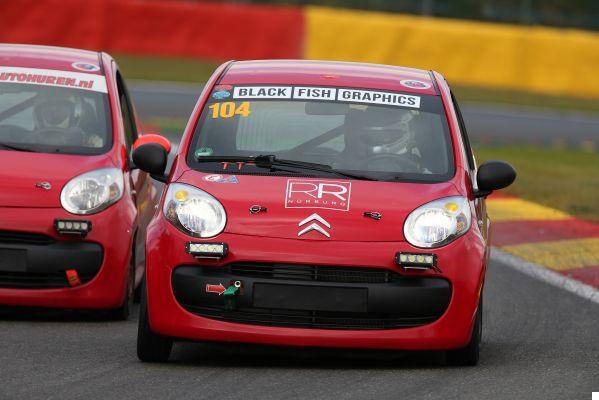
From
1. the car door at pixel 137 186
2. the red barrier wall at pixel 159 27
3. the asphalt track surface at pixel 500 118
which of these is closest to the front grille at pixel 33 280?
the car door at pixel 137 186

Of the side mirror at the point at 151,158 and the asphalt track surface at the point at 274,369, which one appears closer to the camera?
the asphalt track surface at the point at 274,369

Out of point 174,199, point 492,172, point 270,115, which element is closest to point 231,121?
point 270,115

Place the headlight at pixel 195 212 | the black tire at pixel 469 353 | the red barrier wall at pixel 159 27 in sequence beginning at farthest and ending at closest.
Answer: the red barrier wall at pixel 159 27 < the black tire at pixel 469 353 < the headlight at pixel 195 212

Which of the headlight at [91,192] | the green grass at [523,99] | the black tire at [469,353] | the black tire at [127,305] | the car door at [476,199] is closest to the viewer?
the black tire at [469,353]

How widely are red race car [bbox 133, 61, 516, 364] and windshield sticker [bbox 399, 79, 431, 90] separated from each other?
24.6 inches

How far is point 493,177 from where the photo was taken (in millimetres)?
7672

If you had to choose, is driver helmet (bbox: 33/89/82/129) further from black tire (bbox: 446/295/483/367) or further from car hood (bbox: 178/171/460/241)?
black tire (bbox: 446/295/483/367)

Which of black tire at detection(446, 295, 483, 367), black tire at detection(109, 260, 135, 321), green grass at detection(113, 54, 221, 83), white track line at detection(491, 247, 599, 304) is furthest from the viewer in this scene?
green grass at detection(113, 54, 221, 83)

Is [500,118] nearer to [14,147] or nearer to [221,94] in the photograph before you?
[14,147]

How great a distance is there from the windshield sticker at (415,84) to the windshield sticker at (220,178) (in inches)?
51.7

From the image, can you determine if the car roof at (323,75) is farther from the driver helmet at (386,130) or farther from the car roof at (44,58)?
the car roof at (44,58)

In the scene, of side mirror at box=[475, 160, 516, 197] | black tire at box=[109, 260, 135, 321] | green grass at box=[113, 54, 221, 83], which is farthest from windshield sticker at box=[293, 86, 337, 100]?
green grass at box=[113, 54, 221, 83]

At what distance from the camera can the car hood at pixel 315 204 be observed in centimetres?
705

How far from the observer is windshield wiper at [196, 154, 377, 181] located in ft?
24.6
